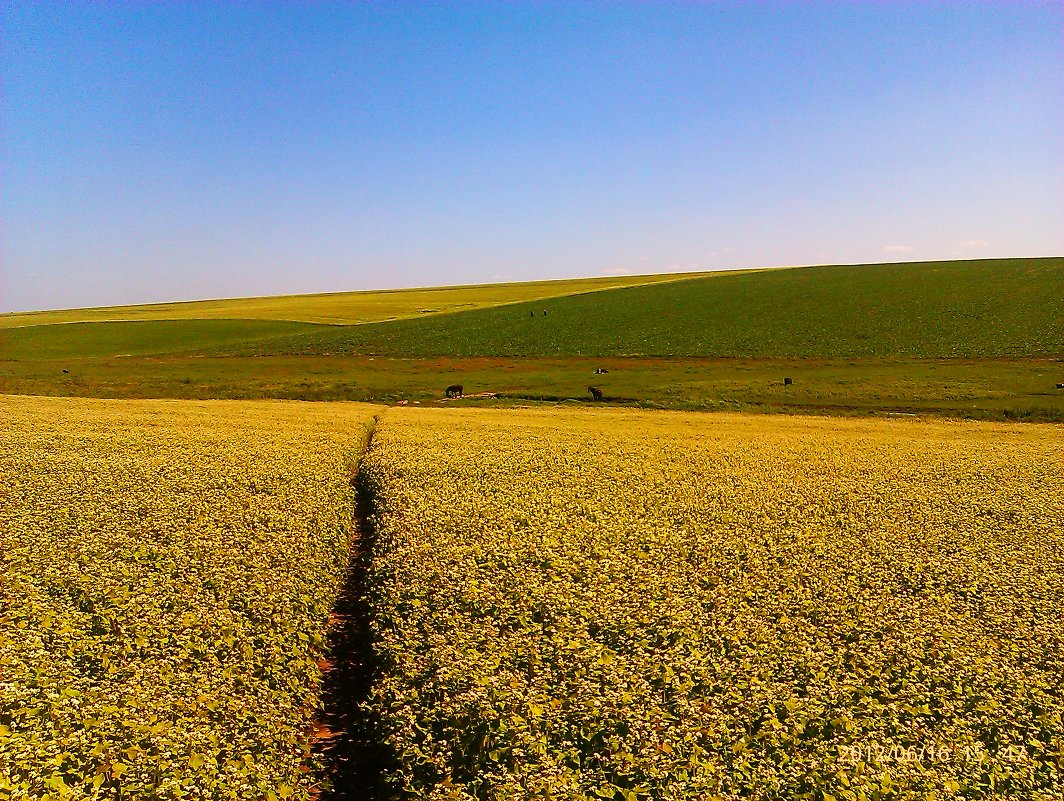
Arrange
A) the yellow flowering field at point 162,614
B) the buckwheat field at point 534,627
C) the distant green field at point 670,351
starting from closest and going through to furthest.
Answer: the yellow flowering field at point 162,614, the buckwheat field at point 534,627, the distant green field at point 670,351

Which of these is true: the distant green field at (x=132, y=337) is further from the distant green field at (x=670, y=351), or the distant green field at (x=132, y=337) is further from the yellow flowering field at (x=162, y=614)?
the yellow flowering field at (x=162, y=614)

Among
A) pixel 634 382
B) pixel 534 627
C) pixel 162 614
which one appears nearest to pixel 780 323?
pixel 634 382

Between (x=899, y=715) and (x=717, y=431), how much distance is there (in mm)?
23042

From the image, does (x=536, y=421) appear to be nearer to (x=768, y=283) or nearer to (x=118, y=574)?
(x=118, y=574)

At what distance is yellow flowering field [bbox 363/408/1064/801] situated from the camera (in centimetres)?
884

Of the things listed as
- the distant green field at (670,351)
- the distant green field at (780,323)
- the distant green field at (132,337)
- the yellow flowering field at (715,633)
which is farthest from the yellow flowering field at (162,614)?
the distant green field at (132,337)

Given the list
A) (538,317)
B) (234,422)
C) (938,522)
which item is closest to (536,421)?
(234,422)

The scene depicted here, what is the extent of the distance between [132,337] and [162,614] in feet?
281

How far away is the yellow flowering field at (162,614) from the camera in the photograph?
27.4 feet

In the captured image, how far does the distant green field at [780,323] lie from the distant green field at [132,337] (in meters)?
11.7

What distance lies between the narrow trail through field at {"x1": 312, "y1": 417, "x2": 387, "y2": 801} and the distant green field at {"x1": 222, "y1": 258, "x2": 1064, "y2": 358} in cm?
5147

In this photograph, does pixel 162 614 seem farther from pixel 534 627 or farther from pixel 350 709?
pixel 534 627

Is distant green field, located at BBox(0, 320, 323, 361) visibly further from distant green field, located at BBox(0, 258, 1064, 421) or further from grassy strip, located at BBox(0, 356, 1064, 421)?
grassy strip, located at BBox(0, 356, 1064, 421)

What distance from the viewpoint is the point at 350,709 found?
10.8 metres
